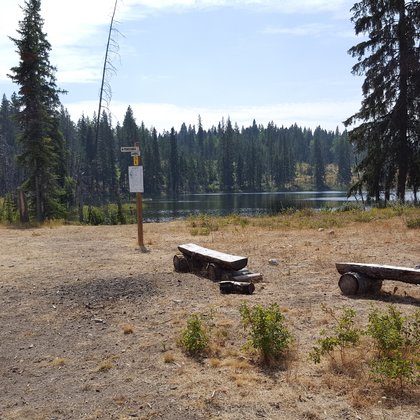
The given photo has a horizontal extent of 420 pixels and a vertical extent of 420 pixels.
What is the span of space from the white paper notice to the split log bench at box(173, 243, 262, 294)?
3.79 metres

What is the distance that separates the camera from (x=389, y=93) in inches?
873

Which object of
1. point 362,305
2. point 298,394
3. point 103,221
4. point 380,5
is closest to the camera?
point 298,394

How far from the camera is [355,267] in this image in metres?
7.03

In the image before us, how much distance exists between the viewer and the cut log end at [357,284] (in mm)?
6855

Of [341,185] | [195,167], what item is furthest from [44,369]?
[341,185]

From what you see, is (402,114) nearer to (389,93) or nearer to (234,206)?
(389,93)

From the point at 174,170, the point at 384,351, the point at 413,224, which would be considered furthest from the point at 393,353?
the point at 174,170

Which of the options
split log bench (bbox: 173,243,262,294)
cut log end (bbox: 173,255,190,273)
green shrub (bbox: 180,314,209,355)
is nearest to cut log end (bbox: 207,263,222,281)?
split log bench (bbox: 173,243,262,294)

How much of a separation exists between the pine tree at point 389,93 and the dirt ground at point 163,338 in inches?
448

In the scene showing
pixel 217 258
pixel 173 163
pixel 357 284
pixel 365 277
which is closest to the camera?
pixel 357 284

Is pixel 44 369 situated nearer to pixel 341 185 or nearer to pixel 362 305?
pixel 362 305

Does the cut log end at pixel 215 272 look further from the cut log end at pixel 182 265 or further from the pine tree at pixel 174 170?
the pine tree at pixel 174 170

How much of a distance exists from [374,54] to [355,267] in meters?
18.6

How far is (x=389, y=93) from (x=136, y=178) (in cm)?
1553
